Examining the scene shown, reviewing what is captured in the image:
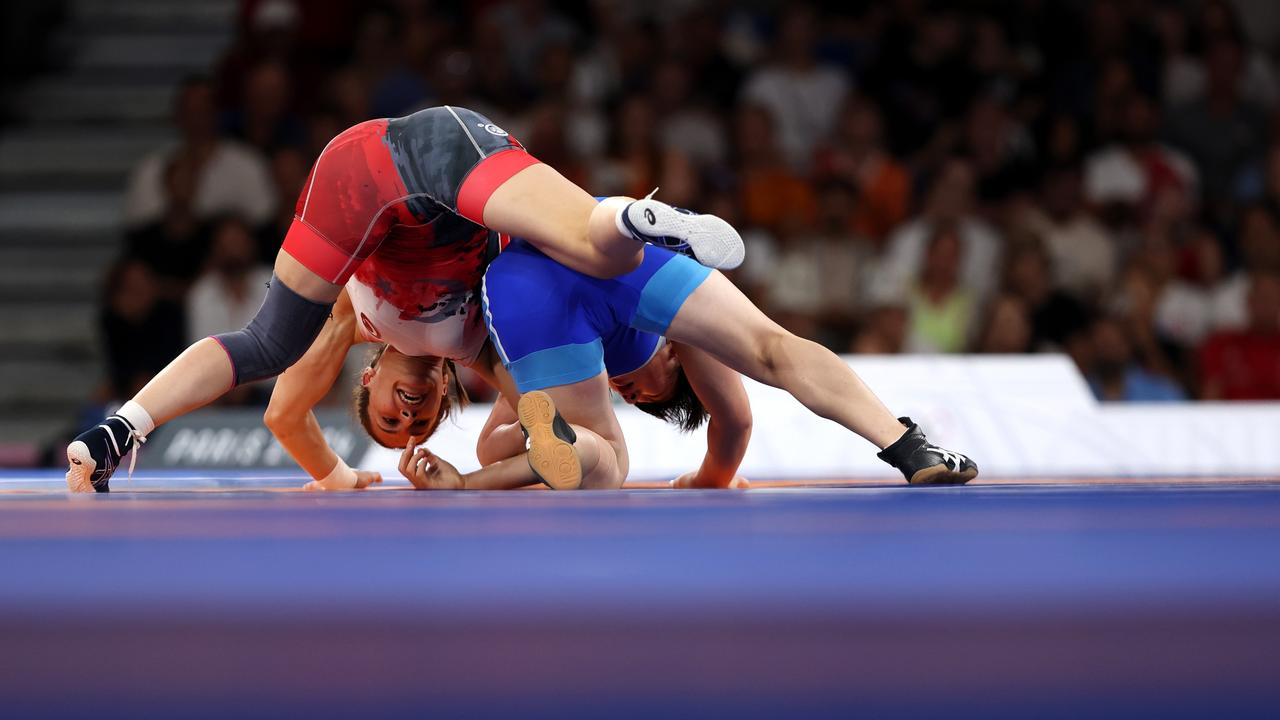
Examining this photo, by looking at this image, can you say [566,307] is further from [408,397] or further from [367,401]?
[367,401]

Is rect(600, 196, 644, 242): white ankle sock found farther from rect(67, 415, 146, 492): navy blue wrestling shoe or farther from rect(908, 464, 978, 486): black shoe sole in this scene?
rect(67, 415, 146, 492): navy blue wrestling shoe

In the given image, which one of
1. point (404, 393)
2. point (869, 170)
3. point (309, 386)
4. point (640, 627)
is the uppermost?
point (869, 170)

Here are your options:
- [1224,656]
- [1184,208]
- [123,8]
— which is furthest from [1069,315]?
[123,8]

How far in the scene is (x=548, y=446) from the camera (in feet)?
6.13

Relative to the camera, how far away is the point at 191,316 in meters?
4.79

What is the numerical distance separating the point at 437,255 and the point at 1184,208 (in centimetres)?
410

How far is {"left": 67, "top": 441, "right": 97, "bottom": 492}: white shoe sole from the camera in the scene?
1.95 metres

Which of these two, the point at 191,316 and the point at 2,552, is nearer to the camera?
the point at 2,552

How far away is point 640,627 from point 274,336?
1486 mm

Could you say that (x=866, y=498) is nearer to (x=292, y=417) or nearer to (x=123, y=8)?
(x=292, y=417)

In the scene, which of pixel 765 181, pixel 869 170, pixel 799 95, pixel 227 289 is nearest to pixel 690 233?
pixel 227 289

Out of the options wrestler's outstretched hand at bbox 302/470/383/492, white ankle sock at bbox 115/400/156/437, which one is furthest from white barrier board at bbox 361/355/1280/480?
white ankle sock at bbox 115/400/156/437

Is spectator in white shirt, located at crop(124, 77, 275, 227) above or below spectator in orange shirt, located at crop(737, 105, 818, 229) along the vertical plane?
below

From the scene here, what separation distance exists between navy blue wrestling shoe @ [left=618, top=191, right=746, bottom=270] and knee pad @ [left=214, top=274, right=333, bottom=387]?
642 millimetres
